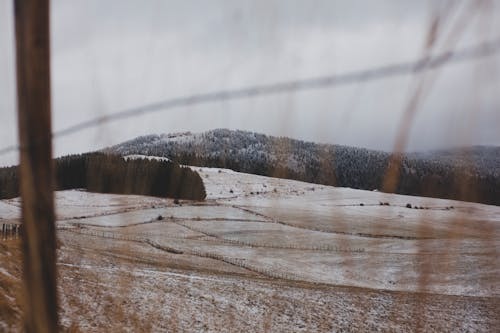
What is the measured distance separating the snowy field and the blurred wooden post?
19cm

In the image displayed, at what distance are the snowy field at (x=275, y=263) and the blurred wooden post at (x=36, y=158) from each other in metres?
0.19

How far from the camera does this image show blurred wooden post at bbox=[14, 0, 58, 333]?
866 millimetres

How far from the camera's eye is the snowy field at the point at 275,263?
1.27m

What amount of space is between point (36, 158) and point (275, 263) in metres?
15.4

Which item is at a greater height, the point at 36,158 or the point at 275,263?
the point at 36,158

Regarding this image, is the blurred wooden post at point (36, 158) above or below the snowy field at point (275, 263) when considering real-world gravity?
above

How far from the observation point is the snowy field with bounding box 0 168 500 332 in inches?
49.8

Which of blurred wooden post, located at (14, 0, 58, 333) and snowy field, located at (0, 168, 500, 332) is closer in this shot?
blurred wooden post, located at (14, 0, 58, 333)

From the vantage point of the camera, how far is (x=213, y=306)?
802 centimetres

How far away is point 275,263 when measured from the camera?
15.9 metres

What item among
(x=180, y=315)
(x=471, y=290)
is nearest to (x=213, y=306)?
(x=180, y=315)

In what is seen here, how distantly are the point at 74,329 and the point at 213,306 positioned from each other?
401cm

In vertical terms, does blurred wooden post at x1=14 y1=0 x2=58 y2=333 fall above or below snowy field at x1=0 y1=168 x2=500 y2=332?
above

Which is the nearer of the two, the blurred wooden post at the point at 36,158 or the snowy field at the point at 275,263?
the blurred wooden post at the point at 36,158
